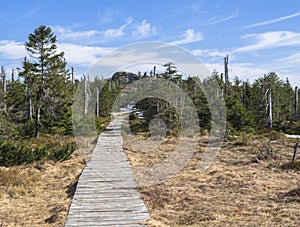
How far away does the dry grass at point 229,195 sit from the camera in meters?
6.03

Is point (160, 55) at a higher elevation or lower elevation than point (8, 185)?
higher

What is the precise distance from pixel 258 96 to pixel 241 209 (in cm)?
3157

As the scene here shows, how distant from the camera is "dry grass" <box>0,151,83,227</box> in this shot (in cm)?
654

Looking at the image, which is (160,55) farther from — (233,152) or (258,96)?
(258,96)

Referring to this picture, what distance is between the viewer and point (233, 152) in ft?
48.6

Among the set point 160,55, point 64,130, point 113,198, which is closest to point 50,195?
point 113,198

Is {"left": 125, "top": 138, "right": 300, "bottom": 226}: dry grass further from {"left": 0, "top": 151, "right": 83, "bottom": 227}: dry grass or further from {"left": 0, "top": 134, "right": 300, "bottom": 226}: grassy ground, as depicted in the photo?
{"left": 0, "top": 151, "right": 83, "bottom": 227}: dry grass

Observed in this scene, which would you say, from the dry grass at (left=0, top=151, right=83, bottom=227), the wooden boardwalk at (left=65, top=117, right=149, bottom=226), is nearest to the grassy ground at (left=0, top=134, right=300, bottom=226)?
the dry grass at (left=0, top=151, right=83, bottom=227)

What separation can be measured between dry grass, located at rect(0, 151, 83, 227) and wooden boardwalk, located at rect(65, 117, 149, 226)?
315 millimetres

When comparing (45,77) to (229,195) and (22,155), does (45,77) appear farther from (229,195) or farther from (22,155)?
(229,195)

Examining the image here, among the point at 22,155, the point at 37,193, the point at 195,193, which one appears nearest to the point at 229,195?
the point at 195,193

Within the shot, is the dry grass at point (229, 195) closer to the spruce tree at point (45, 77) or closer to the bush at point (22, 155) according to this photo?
the bush at point (22, 155)

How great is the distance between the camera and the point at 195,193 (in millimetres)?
8070

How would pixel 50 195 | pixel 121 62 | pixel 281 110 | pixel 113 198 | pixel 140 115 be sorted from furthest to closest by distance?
1. pixel 281 110
2. pixel 140 115
3. pixel 121 62
4. pixel 50 195
5. pixel 113 198
